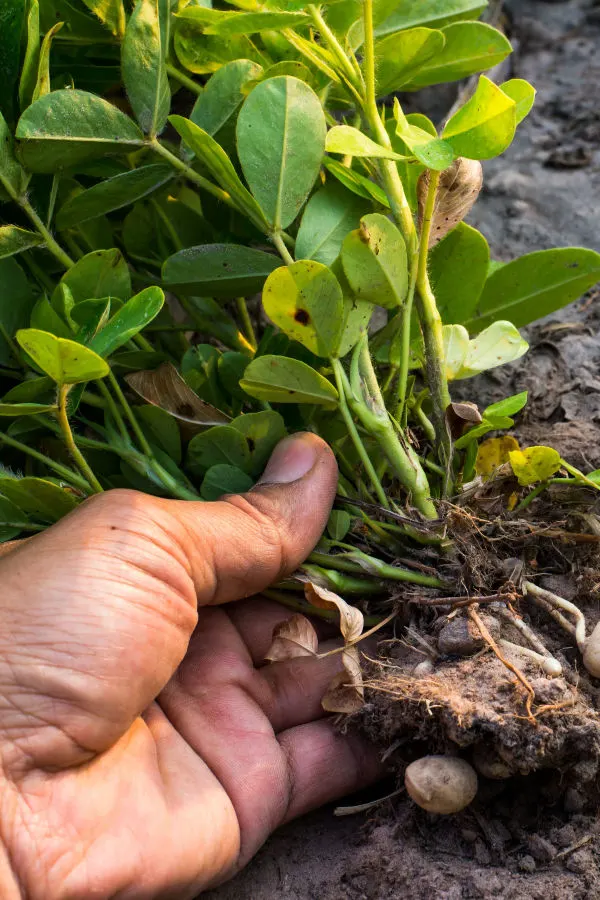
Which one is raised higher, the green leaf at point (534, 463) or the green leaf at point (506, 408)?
the green leaf at point (506, 408)

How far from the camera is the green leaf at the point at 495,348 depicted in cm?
118

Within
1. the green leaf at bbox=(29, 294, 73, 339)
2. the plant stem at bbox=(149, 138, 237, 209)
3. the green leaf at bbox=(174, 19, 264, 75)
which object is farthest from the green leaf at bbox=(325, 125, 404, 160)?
the green leaf at bbox=(29, 294, 73, 339)

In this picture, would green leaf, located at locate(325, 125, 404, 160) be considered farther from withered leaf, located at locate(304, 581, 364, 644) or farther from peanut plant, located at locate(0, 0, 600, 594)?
withered leaf, located at locate(304, 581, 364, 644)

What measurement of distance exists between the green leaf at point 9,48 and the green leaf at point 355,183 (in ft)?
1.50

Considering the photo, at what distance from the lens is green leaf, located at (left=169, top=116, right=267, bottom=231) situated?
1.03 m

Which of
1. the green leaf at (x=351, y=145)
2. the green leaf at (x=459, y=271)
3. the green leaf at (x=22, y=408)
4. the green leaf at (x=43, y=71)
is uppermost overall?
the green leaf at (x=43, y=71)

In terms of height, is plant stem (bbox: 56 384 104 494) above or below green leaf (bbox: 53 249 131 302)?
below

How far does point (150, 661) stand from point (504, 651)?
479mm

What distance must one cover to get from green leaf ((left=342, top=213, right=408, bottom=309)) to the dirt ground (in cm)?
50

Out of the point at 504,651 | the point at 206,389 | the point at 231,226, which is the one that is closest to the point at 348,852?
the point at 504,651

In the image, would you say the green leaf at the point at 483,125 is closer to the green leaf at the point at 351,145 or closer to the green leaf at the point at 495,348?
the green leaf at the point at 351,145

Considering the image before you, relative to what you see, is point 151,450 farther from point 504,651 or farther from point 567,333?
point 567,333

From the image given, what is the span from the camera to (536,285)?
4.36 feet

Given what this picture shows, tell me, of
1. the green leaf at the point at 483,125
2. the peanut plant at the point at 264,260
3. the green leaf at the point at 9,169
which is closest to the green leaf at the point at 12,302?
the peanut plant at the point at 264,260
